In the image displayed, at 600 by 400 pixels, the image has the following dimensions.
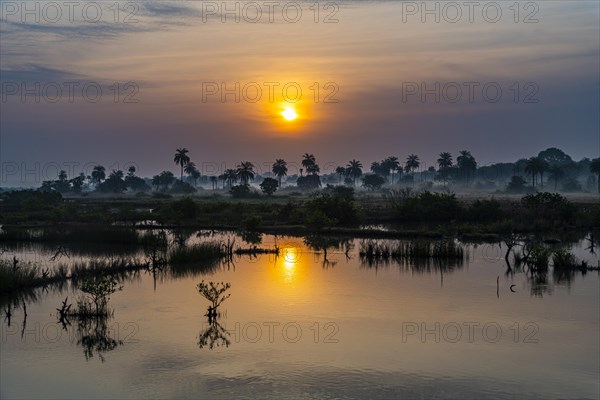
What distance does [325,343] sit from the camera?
61.0 ft

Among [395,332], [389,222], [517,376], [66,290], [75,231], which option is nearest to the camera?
[517,376]

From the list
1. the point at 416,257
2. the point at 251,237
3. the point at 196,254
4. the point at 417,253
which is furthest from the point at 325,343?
the point at 251,237

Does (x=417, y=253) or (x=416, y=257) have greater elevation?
(x=417, y=253)

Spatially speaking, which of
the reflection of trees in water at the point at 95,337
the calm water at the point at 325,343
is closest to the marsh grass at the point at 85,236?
the calm water at the point at 325,343

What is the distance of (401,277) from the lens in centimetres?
2994

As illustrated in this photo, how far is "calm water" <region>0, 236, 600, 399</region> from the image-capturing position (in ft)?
49.3

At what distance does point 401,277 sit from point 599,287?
842 centimetres

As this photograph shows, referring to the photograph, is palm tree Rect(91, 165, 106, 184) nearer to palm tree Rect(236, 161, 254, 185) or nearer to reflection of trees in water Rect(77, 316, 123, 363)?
palm tree Rect(236, 161, 254, 185)

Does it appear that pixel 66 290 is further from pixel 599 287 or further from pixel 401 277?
pixel 599 287

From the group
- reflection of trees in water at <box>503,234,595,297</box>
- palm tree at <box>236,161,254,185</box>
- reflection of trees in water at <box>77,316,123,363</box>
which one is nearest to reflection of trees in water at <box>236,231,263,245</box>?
reflection of trees in water at <box>503,234,595,297</box>

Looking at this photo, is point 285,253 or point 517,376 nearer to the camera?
point 517,376

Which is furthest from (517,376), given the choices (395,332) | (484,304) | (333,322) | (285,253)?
(285,253)

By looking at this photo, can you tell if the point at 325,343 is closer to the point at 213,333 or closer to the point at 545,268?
the point at 213,333

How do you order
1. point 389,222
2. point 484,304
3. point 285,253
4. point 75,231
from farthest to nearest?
point 389,222 → point 75,231 → point 285,253 → point 484,304
